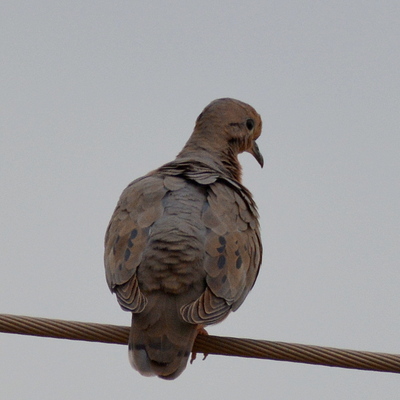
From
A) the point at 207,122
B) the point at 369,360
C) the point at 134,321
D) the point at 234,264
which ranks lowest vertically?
the point at 369,360

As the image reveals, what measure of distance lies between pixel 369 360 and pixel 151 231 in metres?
1.62

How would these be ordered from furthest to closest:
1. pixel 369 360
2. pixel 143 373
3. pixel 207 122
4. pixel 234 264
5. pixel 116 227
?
pixel 207 122 → pixel 116 227 → pixel 234 264 → pixel 143 373 → pixel 369 360

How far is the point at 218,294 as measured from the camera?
5016 mm

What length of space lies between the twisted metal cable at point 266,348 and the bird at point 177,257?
40cm

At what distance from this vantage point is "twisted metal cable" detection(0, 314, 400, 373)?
4.18m

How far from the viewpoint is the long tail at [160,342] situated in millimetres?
4797

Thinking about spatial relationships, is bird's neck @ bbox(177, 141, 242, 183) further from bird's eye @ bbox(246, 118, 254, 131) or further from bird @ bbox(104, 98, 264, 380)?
bird @ bbox(104, 98, 264, 380)

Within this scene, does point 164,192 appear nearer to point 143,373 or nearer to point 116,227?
point 116,227

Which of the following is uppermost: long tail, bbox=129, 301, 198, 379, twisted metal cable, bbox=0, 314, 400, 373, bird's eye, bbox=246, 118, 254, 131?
bird's eye, bbox=246, 118, 254, 131

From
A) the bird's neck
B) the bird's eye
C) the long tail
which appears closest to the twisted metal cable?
the long tail

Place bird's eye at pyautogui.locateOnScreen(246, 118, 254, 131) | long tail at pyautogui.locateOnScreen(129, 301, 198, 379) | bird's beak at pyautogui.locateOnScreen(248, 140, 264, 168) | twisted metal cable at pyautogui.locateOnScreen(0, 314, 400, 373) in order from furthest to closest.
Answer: bird's beak at pyautogui.locateOnScreen(248, 140, 264, 168) < bird's eye at pyautogui.locateOnScreen(246, 118, 254, 131) < long tail at pyautogui.locateOnScreen(129, 301, 198, 379) < twisted metal cable at pyautogui.locateOnScreen(0, 314, 400, 373)

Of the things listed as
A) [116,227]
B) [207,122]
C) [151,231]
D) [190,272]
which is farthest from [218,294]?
[207,122]

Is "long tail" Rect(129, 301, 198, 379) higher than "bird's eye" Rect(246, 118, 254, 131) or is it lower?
lower

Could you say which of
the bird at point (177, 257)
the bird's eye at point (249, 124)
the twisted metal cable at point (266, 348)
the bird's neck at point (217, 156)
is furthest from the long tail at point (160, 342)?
the bird's eye at point (249, 124)
